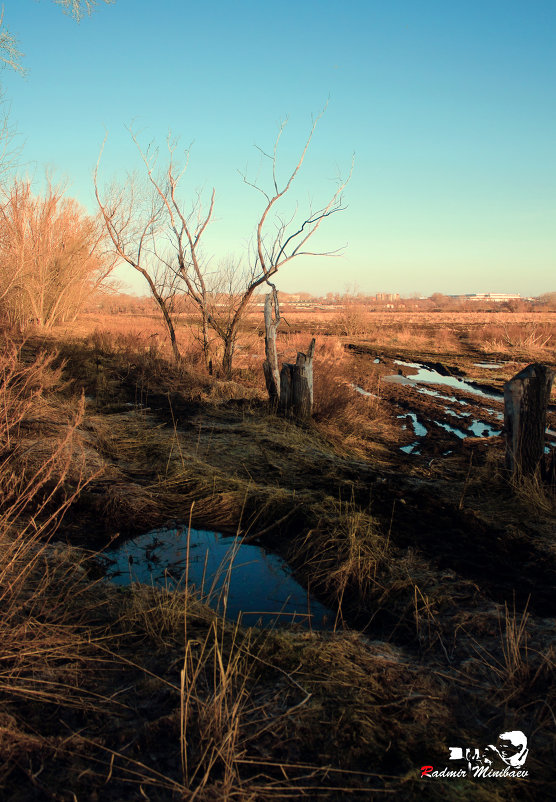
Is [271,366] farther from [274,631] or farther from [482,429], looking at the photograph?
[274,631]

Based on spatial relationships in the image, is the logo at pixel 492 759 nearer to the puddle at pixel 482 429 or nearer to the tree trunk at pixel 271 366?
the tree trunk at pixel 271 366

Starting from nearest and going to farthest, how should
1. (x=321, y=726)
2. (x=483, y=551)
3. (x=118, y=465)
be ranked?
(x=321, y=726), (x=483, y=551), (x=118, y=465)

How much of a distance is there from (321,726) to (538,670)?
3.52 feet

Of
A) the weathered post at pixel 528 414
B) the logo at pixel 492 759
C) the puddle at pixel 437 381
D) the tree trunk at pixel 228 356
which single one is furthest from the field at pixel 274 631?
the puddle at pixel 437 381

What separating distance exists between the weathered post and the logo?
11.7 ft

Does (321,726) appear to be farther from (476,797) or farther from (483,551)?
(483,551)

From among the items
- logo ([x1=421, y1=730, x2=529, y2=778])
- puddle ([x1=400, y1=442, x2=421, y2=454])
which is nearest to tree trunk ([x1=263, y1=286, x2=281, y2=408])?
puddle ([x1=400, y1=442, x2=421, y2=454])

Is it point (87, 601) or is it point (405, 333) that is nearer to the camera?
point (87, 601)

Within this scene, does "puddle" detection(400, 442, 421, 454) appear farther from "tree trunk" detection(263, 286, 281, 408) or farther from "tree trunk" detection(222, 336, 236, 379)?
"tree trunk" detection(222, 336, 236, 379)

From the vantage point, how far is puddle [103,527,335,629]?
133 inches

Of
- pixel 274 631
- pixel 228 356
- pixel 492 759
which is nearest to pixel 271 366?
pixel 228 356

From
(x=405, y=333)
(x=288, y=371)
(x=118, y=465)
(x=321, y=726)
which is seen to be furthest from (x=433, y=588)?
(x=405, y=333)

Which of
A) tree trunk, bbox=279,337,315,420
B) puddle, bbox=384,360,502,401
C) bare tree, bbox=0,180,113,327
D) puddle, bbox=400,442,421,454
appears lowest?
puddle, bbox=400,442,421,454

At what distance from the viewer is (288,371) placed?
881 centimetres
